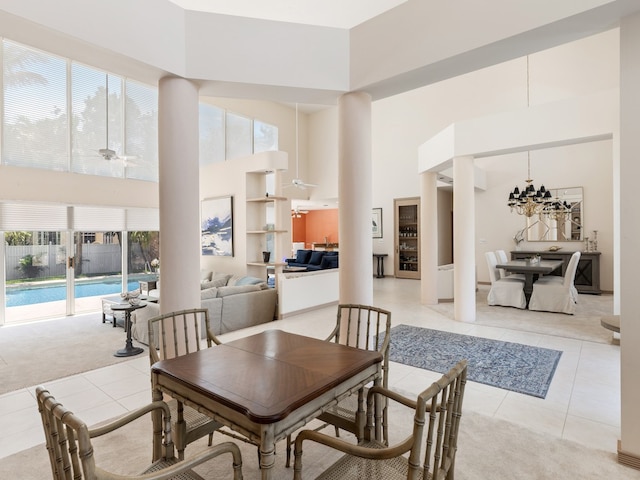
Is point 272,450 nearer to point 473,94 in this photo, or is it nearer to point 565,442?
point 565,442

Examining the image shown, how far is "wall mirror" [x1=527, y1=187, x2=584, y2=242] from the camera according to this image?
7.95 meters

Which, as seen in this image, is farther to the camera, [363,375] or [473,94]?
[473,94]

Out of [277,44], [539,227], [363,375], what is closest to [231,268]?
[277,44]

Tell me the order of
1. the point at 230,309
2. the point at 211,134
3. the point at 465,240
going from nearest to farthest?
the point at 230,309 → the point at 465,240 → the point at 211,134

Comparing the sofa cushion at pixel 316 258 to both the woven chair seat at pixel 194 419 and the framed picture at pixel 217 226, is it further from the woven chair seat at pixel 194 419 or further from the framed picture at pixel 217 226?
the woven chair seat at pixel 194 419

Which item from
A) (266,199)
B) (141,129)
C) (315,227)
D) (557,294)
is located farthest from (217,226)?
(315,227)

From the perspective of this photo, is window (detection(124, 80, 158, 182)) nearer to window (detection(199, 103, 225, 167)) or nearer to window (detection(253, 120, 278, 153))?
window (detection(199, 103, 225, 167))

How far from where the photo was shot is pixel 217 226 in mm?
7273

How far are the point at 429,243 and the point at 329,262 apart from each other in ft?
11.9

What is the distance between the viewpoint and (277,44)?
9.23ft

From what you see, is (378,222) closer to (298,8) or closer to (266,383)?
(298,8)

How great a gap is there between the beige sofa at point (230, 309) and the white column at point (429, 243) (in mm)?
3131

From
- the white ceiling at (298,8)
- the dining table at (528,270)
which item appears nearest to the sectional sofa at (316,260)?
the dining table at (528,270)

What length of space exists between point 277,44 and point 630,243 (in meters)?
2.85
